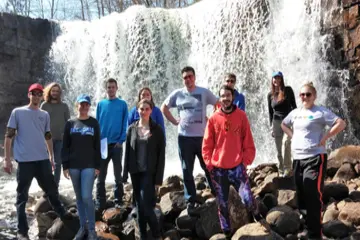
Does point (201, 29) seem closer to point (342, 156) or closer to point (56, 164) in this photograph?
point (342, 156)

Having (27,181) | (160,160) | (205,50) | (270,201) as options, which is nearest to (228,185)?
(160,160)

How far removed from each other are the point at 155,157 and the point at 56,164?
8.02ft

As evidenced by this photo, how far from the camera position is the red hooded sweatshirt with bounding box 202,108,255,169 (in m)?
4.74

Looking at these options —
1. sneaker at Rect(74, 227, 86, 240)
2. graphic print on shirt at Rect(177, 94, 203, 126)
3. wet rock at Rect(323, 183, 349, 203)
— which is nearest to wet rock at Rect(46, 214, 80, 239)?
sneaker at Rect(74, 227, 86, 240)

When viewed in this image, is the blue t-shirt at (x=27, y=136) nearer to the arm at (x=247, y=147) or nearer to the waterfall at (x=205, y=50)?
the arm at (x=247, y=147)

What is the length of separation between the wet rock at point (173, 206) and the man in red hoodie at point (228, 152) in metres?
1.47

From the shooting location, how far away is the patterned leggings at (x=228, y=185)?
469cm

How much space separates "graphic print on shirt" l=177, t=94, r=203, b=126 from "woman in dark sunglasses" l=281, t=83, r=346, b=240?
1311mm

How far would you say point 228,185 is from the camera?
4.81 meters

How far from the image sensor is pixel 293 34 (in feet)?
41.0

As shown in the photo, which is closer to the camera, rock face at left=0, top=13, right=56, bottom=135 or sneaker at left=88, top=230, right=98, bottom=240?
sneaker at left=88, top=230, right=98, bottom=240

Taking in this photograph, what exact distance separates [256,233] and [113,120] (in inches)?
105

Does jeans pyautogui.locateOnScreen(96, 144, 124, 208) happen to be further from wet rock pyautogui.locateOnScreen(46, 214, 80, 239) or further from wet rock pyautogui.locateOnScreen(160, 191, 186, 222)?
wet rock pyautogui.locateOnScreen(160, 191, 186, 222)

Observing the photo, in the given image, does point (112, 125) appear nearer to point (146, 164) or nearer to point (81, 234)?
point (146, 164)
